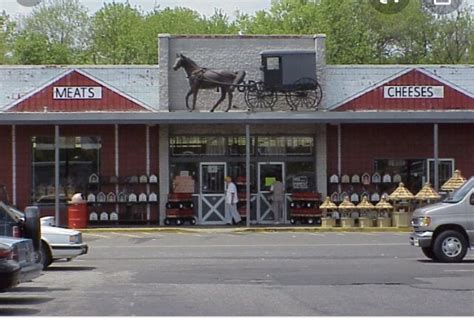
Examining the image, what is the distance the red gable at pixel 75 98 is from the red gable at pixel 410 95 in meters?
8.49

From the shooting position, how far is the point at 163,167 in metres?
38.5

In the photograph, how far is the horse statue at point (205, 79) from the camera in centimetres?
3800

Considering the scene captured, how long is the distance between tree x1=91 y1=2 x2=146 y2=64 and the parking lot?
1886 inches

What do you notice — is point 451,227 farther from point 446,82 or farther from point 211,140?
point 211,140

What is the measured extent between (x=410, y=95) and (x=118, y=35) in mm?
41288

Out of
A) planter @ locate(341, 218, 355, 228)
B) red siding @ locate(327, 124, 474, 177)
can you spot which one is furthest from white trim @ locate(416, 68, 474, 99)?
planter @ locate(341, 218, 355, 228)

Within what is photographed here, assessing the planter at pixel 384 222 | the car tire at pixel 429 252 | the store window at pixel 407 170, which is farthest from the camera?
the store window at pixel 407 170

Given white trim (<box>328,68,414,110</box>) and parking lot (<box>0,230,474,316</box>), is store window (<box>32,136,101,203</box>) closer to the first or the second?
white trim (<box>328,68,414,110</box>)

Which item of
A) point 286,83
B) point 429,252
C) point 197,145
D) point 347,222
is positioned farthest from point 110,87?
point 429,252

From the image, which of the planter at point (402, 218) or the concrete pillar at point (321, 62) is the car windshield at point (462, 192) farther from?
the concrete pillar at point (321, 62)

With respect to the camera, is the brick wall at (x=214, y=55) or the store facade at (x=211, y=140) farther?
the brick wall at (x=214, y=55)

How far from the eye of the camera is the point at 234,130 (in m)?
39.0

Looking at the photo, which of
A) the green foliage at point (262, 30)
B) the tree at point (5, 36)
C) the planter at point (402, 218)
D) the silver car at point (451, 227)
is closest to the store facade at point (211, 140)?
the planter at point (402, 218)

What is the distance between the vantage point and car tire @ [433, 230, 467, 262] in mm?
22219
